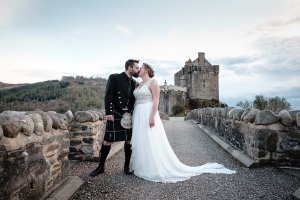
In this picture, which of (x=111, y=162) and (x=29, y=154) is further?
(x=111, y=162)

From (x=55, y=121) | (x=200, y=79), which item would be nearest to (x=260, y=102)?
(x=55, y=121)

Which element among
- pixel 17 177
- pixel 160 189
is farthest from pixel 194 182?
pixel 17 177

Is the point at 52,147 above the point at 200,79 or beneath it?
beneath

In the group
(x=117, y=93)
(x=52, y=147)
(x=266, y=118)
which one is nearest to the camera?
(x=52, y=147)

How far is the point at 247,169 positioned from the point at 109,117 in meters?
2.47

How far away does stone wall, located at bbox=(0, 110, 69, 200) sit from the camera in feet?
8.45

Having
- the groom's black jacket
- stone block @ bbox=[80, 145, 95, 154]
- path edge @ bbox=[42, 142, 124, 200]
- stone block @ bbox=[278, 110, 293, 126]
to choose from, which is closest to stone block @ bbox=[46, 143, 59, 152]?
path edge @ bbox=[42, 142, 124, 200]

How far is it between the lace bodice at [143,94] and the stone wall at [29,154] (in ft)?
4.87

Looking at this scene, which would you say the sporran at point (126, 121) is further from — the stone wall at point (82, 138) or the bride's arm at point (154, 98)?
the stone wall at point (82, 138)

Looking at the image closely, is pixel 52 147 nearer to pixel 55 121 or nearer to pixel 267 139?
pixel 55 121

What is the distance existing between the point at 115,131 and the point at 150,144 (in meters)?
0.61

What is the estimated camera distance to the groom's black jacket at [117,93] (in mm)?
5000

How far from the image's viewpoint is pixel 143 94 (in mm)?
5094

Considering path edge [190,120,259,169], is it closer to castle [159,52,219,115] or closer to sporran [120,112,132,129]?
sporran [120,112,132,129]
